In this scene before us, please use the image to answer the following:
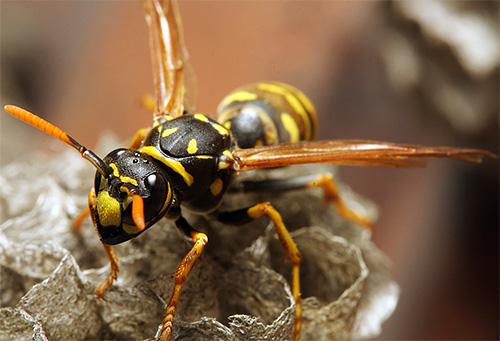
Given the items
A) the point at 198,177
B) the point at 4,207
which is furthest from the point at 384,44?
the point at 4,207

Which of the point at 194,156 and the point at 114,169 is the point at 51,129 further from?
the point at 194,156

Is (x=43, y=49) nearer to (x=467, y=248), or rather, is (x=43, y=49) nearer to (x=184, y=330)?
(x=184, y=330)

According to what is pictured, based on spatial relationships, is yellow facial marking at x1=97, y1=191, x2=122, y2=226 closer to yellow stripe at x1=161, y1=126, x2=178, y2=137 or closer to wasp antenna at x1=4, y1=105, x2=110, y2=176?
wasp antenna at x1=4, y1=105, x2=110, y2=176

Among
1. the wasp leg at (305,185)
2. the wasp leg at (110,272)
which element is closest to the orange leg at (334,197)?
the wasp leg at (305,185)

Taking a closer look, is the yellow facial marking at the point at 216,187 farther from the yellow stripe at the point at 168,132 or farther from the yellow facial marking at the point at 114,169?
the yellow facial marking at the point at 114,169

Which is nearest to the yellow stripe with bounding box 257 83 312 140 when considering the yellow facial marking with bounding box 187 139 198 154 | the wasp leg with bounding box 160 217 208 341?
the yellow facial marking with bounding box 187 139 198 154

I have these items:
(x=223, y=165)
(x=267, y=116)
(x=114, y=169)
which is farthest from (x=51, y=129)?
(x=267, y=116)

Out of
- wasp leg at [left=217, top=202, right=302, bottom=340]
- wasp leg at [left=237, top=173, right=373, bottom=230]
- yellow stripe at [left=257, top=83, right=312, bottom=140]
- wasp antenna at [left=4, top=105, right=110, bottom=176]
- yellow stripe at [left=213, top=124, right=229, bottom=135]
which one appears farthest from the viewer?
yellow stripe at [left=257, top=83, right=312, bottom=140]
